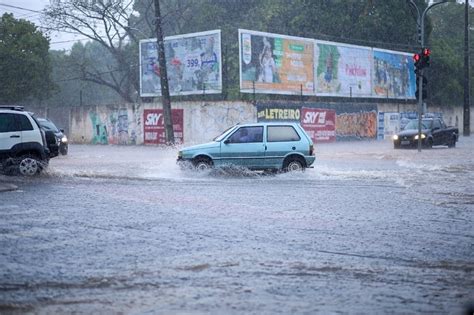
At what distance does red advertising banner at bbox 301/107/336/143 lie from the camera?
135 ft

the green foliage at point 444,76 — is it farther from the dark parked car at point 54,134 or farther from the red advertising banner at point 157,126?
the dark parked car at point 54,134

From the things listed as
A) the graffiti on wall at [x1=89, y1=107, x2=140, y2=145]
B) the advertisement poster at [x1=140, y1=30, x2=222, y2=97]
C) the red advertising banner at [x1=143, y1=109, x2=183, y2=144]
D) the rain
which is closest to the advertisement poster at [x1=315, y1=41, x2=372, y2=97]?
the rain

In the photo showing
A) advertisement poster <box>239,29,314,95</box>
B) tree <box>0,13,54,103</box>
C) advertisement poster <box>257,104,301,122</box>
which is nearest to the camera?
advertisement poster <box>257,104,301,122</box>

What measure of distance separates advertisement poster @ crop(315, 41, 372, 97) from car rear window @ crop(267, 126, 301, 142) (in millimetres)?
26137

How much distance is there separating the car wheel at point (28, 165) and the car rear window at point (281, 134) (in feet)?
20.5

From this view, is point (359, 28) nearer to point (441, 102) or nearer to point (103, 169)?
point (441, 102)

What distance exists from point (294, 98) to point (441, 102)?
21729 mm

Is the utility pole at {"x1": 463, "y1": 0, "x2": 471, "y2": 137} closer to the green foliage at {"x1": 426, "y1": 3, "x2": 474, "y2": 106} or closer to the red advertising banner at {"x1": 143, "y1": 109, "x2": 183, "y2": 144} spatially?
the green foliage at {"x1": 426, "y1": 3, "x2": 474, "y2": 106}

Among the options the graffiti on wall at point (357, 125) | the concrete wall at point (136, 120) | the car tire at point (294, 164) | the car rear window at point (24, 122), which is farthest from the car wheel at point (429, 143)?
the car rear window at point (24, 122)

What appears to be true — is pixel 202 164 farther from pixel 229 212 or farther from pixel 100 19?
pixel 100 19

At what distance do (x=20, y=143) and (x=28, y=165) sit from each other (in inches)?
23.8

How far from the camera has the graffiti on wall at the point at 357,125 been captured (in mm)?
44312

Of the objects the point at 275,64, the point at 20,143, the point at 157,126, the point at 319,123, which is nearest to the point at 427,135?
the point at 319,123

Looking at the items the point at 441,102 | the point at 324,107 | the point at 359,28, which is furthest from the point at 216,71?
the point at 441,102
